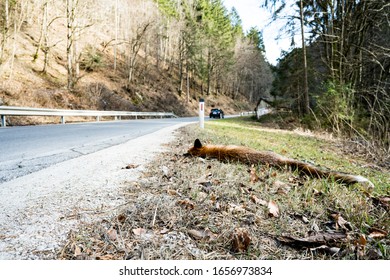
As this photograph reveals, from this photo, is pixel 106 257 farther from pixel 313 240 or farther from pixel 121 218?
pixel 313 240

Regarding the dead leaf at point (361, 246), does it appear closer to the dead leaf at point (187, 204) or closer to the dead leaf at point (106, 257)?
the dead leaf at point (187, 204)

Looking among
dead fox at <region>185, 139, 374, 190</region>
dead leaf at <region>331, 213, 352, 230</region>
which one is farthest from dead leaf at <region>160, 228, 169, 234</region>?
dead fox at <region>185, 139, 374, 190</region>

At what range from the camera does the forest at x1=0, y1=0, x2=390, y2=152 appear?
11094 millimetres

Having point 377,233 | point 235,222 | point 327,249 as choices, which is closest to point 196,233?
point 235,222

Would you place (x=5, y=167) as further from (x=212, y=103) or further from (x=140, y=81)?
(x=212, y=103)

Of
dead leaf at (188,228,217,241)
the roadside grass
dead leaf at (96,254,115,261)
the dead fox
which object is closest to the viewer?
dead leaf at (96,254,115,261)

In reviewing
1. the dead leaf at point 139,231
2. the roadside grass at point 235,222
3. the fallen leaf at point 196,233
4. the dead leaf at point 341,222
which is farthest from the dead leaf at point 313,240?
the dead leaf at point 139,231

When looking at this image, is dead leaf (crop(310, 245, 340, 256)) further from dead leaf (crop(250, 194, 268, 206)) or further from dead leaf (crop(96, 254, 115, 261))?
dead leaf (crop(96, 254, 115, 261))

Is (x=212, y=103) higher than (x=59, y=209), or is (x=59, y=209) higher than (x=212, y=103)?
(x=212, y=103)

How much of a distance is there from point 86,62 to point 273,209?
86.0ft

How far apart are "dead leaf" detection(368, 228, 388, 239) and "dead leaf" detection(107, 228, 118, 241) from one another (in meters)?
1.49

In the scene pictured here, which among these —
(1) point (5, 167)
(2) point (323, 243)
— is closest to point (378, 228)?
(2) point (323, 243)
